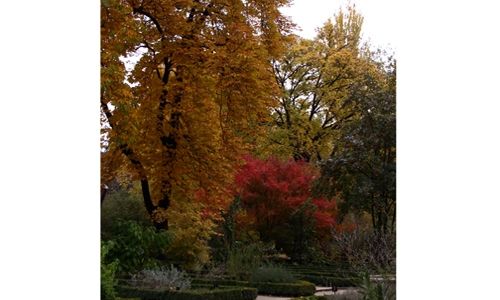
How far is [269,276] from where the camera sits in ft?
36.2

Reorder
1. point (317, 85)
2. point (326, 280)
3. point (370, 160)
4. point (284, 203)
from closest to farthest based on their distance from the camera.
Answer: point (370, 160), point (326, 280), point (284, 203), point (317, 85)

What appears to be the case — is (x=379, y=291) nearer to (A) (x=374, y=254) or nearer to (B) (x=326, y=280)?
(A) (x=374, y=254)

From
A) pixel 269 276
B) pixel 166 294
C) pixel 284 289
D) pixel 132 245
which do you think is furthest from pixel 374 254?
pixel 132 245

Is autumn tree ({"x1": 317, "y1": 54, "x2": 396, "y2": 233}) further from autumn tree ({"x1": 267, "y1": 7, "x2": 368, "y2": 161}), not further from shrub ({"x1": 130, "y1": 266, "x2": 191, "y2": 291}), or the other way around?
shrub ({"x1": 130, "y1": 266, "x2": 191, "y2": 291})

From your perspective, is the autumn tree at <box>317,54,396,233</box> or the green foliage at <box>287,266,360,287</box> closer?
the autumn tree at <box>317,54,396,233</box>

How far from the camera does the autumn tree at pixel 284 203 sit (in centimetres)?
1374

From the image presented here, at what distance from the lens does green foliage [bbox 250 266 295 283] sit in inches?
432

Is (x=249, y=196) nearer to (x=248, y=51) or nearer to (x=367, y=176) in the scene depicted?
(x=367, y=176)

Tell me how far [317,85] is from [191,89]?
6.45 metres

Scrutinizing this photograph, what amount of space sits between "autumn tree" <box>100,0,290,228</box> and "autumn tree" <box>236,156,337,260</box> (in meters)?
2.56

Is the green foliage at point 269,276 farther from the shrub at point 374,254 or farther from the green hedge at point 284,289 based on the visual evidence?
the shrub at point 374,254

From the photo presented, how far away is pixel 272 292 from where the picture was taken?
10.9m

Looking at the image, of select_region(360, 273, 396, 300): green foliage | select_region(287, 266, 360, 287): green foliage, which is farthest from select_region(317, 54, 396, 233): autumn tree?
select_region(360, 273, 396, 300): green foliage
